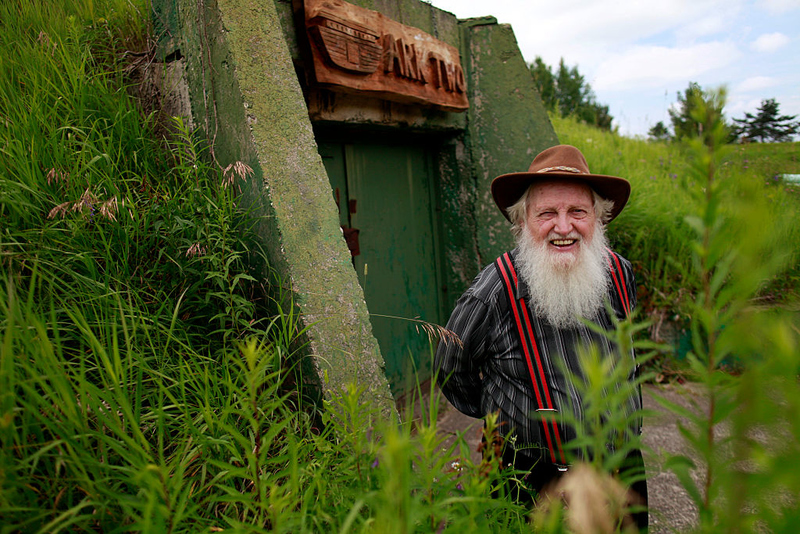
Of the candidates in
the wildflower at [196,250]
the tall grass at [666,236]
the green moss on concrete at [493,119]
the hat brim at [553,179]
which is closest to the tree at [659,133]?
the tall grass at [666,236]

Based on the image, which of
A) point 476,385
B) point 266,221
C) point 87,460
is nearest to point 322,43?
point 266,221

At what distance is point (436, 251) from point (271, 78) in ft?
8.06

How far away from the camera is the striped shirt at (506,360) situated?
1.77 meters

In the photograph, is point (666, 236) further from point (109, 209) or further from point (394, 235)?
point (109, 209)

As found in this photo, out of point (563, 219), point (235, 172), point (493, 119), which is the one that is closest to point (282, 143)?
point (235, 172)

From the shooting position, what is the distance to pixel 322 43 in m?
2.42

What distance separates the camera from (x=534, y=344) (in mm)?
1842

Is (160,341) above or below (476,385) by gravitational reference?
above

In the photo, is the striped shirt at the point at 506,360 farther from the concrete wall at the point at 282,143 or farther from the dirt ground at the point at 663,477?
the concrete wall at the point at 282,143

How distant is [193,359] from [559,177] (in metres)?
1.69

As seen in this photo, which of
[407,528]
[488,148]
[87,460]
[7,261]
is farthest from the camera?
[488,148]

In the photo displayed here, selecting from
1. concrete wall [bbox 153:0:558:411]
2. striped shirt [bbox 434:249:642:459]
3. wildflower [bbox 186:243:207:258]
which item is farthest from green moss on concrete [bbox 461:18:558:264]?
wildflower [bbox 186:243:207:258]

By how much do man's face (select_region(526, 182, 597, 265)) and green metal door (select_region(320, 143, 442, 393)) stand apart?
51.8 inches

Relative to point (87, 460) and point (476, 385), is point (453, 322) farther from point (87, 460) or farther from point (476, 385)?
point (87, 460)
